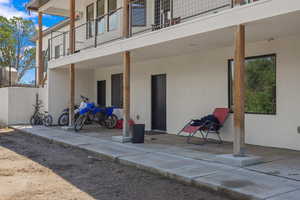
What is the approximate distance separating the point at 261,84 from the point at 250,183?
4.18 m

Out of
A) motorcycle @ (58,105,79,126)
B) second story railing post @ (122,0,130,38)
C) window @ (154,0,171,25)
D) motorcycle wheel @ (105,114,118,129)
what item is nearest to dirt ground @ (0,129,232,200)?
second story railing post @ (122,0,130,38)

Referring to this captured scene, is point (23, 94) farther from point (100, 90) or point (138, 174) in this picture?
point (138, 174)

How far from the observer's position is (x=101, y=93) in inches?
634

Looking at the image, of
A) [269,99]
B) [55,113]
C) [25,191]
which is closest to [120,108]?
[55,113]

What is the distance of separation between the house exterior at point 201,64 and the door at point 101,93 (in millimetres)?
526

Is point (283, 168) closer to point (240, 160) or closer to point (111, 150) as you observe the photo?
point (240, 160)

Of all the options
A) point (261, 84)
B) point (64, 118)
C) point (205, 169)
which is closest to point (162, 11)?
point (261, 84)

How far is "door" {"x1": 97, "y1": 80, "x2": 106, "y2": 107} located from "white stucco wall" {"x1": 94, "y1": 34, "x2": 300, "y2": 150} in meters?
2.71

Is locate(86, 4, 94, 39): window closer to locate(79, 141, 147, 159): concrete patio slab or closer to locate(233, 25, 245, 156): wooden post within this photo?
locate(79, 141, 147, 159): concrete patio slab

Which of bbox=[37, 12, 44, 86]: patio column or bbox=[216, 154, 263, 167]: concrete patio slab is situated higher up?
bbox=[37, 12, 44, 86]: patio column

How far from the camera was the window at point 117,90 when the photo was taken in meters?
14.5

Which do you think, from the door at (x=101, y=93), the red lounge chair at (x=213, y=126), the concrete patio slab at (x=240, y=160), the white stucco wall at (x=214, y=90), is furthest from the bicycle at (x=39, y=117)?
the concrete patio slab at (x=240, y=160)

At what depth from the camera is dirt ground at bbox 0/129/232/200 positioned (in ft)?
16.0

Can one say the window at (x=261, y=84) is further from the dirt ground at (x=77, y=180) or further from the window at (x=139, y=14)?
the window at (x=139, y=14)
